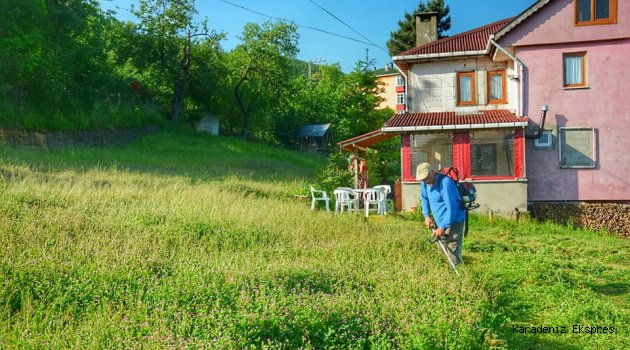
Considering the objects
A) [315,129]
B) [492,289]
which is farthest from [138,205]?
[315,129]

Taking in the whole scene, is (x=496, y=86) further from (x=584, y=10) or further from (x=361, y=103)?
(x=361, y=103)

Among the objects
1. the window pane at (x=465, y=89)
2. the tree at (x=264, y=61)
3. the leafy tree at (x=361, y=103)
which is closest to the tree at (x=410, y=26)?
the tree at (x=264, y=61)

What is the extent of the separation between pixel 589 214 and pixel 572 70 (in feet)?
16.3

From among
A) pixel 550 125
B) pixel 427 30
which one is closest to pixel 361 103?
pixel 427 30

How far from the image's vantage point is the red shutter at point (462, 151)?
63.0 feet

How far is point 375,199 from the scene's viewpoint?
754 inches

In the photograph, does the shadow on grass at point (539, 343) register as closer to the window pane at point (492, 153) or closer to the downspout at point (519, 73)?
the window pane at point (492, 153)

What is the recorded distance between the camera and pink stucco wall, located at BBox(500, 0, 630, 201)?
743 inches

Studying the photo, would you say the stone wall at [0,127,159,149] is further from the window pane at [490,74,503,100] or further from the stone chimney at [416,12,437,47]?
the window pane at [490,74,503,100]

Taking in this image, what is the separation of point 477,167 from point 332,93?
53.6 metres

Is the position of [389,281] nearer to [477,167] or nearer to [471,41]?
[477,167]

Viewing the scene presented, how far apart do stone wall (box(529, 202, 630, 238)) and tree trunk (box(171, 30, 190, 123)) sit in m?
34.8

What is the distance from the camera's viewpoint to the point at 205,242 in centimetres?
1016

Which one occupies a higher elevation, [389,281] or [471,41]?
[471,41]
